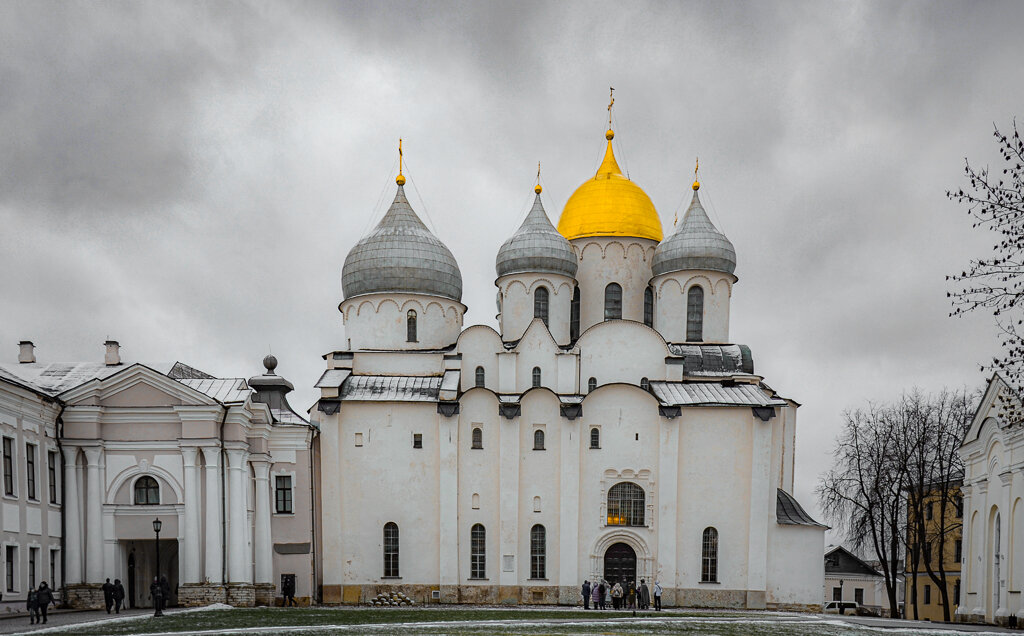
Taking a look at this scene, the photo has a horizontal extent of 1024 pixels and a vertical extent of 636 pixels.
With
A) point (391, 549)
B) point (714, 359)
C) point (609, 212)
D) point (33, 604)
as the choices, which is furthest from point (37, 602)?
point (609, 212)

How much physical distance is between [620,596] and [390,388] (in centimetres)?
1166

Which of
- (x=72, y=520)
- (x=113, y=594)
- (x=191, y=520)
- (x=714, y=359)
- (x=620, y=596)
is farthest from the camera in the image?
(x=714, y=359)

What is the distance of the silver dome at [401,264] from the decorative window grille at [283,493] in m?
8.94

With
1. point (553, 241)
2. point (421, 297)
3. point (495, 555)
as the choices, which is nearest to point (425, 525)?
point (495, 555)

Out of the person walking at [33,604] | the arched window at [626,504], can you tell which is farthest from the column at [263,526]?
the arched window at [626,504]

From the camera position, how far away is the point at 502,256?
44.0m

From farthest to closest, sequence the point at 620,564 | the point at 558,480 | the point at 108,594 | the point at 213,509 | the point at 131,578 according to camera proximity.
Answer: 1. the point at 558,480
2. the point at 620,564
3. the point at 131,578
4. the point at 213,509
5. the point at 108,594

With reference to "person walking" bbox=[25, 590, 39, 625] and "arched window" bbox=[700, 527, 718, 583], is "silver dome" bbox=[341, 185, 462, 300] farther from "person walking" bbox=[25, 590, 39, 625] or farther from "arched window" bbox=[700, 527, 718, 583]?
"person walking" bbox=[25, 590, 39, 625]

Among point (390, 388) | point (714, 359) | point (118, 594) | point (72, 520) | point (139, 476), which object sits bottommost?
point (118, 594)

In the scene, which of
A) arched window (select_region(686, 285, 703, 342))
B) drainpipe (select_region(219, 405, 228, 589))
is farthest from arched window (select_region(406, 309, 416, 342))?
arched window (select_region(686, 285, 703, 342))

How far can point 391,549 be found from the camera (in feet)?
128

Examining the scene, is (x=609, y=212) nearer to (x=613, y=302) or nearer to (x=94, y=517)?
(x=613, y=302)

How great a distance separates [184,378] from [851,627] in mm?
22928

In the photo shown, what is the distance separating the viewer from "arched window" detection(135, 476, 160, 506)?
106ft
